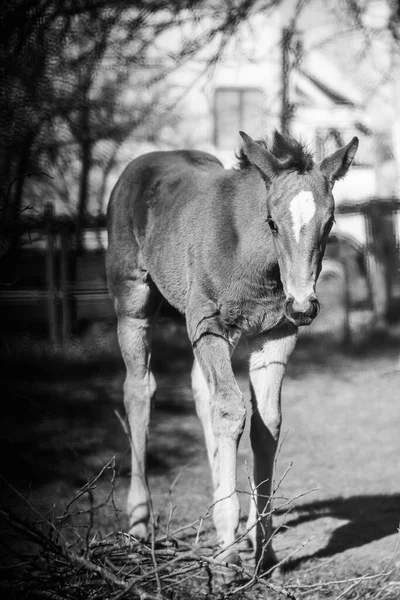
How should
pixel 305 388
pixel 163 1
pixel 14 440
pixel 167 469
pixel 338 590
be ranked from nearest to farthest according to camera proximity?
pixel 338 590
pixel 163 1
pixel 167 469
pixel 14 440
pixel 305 388

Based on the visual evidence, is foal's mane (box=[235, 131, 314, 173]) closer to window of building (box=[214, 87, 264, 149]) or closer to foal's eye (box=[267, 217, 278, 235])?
foal's eye (box=[267, 217, 278, 235])

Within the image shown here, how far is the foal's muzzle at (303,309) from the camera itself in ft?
10.0

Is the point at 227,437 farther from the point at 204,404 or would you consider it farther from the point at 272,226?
the point at 204,404

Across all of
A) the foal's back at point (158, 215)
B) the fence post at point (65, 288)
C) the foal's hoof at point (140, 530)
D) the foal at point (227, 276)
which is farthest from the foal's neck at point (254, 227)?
the fence post at point (65, 288)

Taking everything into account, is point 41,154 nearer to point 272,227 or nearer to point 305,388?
point 272,227

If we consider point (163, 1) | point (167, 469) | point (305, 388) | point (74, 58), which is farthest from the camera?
point (305, 388)

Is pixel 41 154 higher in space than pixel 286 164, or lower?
higher

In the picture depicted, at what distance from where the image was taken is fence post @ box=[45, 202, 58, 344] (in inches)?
420

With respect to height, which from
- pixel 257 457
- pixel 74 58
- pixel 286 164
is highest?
pixel 74 58

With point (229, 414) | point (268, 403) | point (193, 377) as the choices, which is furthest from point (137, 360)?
point (229, 414)

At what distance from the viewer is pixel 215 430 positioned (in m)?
3.54

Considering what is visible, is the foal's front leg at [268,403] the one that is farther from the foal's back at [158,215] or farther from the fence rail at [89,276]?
the fence rail at [89,276]

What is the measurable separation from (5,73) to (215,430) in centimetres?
211

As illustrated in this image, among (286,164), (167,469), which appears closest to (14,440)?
(167,469)
